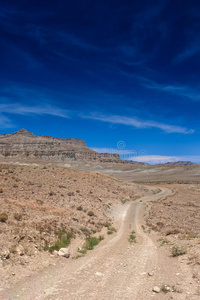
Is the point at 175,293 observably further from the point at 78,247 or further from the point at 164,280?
the point at 78,247

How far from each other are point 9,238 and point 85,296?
18.9 feet

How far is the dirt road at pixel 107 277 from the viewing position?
26.5ft

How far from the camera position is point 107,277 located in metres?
9.84

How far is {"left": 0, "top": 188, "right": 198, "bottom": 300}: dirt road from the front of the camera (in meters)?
8.09

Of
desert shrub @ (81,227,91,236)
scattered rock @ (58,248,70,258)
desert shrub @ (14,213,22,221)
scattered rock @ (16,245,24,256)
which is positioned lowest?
scattered rock @ (58,248,70,258)

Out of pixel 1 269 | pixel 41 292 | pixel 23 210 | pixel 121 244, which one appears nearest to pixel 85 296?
pixel 41 292

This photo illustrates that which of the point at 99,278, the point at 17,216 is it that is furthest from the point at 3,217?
the point at 99,278

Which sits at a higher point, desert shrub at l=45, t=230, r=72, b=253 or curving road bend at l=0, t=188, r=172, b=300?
desert shrub at l=45, t=230, r=72, b=253

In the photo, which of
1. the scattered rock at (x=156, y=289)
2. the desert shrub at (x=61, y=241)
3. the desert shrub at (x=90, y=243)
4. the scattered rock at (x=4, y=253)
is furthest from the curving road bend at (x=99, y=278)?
the scattered rock at (x=4, y=253)

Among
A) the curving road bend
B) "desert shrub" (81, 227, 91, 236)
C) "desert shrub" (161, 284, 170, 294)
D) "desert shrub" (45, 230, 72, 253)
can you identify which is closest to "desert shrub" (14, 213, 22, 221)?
"desert shrub" (45, 230, 72, 253)

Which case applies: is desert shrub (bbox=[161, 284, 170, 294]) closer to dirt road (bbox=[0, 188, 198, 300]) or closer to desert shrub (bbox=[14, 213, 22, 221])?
dirt road (bbox=[0, 188, 198, 300])

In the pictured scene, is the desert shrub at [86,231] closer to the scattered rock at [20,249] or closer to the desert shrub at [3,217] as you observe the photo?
the desert shrub at [3,217]

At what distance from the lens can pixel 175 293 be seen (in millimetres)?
7758

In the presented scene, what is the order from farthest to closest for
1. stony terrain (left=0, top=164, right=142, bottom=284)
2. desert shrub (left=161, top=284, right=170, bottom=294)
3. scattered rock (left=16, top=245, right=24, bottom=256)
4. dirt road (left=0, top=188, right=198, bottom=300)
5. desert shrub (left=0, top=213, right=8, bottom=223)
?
1. desert shrub (left=0, top=213, right=8, bottom=223)
2. scattered rock (left=16, top=245, right=24, bottom=256)
3. stony terrain (left=0, top=164, right=142, bottom=284)
4. dirt road (left=0, top=188, right=198, bottom=300)
5. desert shrub (left=161, top=284, right=170, bottom=294)
